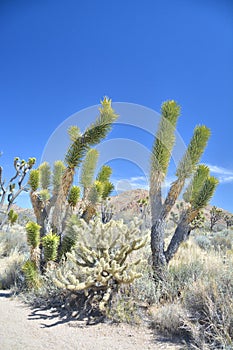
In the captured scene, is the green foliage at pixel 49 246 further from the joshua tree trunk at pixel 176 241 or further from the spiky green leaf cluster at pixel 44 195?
the joshua tree trunk at pixel 176 241

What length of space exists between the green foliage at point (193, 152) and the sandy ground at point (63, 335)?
11.0 feet

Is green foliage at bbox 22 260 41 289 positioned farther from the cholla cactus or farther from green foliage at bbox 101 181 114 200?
green foliage at bbox 101 181 114 200

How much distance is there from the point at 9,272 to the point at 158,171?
13.4 ft

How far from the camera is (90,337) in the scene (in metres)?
3.69

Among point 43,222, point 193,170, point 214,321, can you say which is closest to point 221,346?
point 214,321

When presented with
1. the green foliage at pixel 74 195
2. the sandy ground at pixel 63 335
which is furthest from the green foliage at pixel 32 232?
the sandy ground at pixel 63 335

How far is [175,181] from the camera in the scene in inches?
248

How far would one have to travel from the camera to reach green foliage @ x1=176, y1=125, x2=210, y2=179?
620 cm

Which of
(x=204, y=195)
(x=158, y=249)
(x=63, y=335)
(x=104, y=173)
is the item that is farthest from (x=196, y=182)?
(x=63, y=335)

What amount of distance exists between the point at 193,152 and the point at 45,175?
146 inches

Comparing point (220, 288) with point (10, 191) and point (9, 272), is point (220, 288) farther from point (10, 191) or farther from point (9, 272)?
point (10, 191)

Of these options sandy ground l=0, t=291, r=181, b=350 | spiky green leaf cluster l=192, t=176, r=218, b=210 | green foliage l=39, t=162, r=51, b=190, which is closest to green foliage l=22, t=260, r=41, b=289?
sandy ground l=0, t=291, r=181, b=350

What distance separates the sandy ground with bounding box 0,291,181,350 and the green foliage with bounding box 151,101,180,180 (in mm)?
3453

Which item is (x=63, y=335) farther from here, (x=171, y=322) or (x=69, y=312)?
(x=171, y=322)
